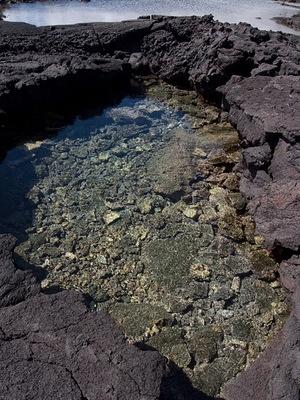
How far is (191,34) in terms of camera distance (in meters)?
14.0

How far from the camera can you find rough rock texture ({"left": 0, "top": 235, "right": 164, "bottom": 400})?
3.74m

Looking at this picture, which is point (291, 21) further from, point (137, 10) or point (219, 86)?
point (219, 86)

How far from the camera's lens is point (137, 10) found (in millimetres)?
18609

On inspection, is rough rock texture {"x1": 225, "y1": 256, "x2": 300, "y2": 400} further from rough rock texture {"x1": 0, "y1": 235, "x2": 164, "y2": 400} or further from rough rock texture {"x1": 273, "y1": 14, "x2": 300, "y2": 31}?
rough rock texture {"x1": 273, "y1": 14, "x2": 300, "y2": 31}

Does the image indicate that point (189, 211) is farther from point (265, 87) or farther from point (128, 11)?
point (128, 11)

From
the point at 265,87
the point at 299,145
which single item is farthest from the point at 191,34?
the point at 299,145

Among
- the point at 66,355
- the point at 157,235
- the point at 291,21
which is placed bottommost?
the point at 157,235

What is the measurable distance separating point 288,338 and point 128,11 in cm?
1711

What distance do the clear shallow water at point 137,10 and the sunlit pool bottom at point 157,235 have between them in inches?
352

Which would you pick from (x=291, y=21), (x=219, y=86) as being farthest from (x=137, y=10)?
(x=219, y=86)

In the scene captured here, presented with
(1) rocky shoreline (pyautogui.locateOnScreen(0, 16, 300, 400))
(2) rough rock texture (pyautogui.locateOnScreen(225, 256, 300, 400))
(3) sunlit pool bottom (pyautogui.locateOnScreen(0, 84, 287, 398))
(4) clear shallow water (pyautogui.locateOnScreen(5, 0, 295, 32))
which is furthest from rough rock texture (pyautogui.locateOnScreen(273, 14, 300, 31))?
(2) rough rock texture (pyautogui.locateOnScreen(225, 256, 300, 400))

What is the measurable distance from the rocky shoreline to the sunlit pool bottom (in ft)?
1.35

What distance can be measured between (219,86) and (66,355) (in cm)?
905

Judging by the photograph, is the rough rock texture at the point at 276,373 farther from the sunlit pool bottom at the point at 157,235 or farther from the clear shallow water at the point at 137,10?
the clear shallow water at the point at 137,10
